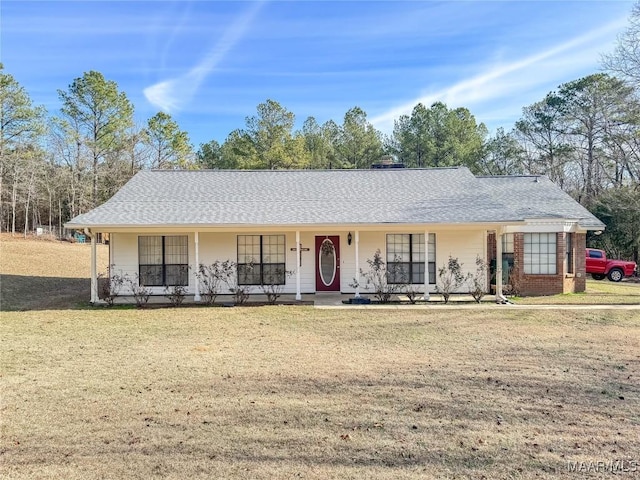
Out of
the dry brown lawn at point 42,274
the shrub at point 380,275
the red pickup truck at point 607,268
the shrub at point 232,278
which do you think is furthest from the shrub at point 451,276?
the red pickup truck at point 607,268

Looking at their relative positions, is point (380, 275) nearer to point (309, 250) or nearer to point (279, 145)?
point (309, 250)

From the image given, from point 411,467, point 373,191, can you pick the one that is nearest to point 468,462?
point 411,467

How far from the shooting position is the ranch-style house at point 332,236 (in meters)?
13.8

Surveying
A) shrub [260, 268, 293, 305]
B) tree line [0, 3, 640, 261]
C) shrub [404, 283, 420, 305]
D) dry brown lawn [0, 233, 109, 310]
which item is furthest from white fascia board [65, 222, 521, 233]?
tree line [0, 3, 640, 261]

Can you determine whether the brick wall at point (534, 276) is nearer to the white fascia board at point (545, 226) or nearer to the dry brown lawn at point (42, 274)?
the white fascia board at point (545, 226)

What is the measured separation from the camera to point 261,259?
600 inches

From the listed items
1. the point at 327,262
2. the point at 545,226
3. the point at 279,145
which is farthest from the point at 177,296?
the point at 279,145

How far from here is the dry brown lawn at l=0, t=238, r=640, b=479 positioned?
385 centimetres

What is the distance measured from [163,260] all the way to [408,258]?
27.1 ft

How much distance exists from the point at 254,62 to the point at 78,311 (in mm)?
12752

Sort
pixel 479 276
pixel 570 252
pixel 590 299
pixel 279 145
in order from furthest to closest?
pixel 279 145
pixel 570 252
pixel 479 276
pixel 590 299

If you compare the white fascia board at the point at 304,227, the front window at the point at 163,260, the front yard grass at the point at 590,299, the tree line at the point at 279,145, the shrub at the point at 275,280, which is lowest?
the front yard grass at the point at 590,299

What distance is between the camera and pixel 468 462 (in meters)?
3.83

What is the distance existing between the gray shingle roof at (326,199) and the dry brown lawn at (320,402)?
484 centimetres
